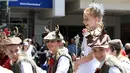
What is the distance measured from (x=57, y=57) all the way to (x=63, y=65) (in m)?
0.15

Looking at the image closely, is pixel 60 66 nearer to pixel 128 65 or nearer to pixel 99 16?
pixel 99 16

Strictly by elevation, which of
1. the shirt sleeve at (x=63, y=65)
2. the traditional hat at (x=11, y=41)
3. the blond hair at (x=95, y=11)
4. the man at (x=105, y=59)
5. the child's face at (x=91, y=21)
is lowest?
the shirt sleeve at (x=63, y=65)

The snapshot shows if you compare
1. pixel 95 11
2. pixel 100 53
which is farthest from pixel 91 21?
pixel 100 53

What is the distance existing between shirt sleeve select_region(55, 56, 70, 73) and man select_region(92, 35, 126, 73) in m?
0.63

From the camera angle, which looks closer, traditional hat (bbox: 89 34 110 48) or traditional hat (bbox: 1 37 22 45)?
traditional hat (bbox: 89 34 110 48)

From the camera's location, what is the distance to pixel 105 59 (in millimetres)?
3203

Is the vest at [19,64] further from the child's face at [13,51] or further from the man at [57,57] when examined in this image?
the man at [57,57]

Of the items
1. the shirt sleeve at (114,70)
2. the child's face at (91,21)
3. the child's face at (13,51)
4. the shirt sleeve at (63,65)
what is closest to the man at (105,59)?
the shirt sleeve at (114,70)

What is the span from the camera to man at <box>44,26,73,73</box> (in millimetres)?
3822

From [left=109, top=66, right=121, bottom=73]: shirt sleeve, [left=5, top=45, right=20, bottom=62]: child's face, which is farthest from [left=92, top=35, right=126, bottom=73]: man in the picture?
[left=5, top=45, right=20, bottom=62]: child's face

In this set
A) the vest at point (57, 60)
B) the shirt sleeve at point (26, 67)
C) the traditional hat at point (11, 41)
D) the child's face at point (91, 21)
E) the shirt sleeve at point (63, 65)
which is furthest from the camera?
the vest at point (57, 60)

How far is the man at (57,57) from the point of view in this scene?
12.5ft

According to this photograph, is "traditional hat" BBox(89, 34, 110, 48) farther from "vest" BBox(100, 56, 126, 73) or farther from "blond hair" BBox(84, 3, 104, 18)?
"blond hair" BBox(84, 3, 104, 18)

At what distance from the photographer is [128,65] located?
536cm
